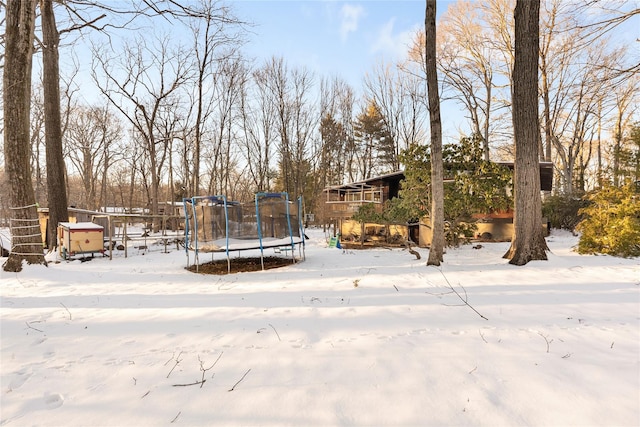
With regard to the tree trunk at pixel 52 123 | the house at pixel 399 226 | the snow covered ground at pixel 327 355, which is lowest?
the snow covered ground at pixel 327 355

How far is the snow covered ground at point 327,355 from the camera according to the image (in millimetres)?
1994

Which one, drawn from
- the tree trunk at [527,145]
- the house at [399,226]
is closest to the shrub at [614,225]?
the tree trunk at [527,145]

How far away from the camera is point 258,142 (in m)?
30.8

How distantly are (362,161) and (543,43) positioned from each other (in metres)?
18.0

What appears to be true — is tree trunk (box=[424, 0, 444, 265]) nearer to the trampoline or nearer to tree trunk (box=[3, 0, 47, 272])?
the trampoline

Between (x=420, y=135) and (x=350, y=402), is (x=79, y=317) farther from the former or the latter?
(x=420, y=135)

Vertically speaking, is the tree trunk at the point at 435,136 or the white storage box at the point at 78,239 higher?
the tree trunk at the point at 435,136

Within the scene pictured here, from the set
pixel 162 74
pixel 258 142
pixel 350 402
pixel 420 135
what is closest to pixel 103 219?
pixel 162 74

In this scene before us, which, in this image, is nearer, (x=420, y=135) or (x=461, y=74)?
(x=461, y=74)

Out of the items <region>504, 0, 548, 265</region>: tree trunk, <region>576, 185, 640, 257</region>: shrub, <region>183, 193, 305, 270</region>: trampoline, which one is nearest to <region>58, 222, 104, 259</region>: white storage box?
<region>183, 193, 305, 270</region>: trampoline

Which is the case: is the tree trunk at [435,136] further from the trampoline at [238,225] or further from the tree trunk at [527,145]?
the trampoline at [238,225]

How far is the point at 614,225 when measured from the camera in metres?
7.62

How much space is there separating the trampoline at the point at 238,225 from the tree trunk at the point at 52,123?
231 inches

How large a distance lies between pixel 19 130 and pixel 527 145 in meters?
11.5
